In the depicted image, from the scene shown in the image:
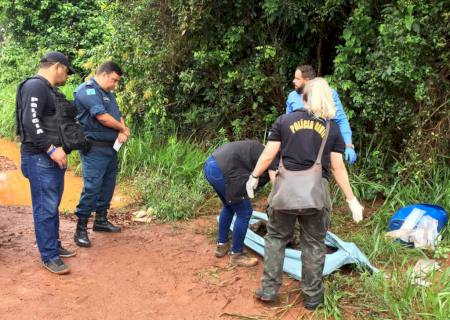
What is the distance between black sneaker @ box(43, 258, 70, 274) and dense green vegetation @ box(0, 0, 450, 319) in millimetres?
1690

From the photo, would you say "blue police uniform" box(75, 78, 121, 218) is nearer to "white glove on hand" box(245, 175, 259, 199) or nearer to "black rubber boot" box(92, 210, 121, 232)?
"black rubber boot" box(92, 210, 121, 232)

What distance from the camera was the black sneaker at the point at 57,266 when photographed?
4086mm

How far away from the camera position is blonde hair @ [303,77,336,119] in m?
3.31

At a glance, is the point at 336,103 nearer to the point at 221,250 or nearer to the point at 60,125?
the point at 221,250

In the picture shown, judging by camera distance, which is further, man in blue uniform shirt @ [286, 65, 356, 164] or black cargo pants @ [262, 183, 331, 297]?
man in blue uniform shirt @ [286, 65, 356, 164]

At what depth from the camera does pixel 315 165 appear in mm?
3346

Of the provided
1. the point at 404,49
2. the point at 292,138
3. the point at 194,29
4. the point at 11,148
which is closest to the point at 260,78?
the point at 194,29

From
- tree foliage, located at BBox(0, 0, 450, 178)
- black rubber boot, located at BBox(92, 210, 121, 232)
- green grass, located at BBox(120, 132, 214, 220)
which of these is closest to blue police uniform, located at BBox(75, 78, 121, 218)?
black rubber boot, located at BBox(92, 210, 121, 232)

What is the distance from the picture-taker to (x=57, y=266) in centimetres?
411

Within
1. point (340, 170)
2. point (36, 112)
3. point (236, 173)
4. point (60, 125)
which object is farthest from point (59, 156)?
point (340, 170)

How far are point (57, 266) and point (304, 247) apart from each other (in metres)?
2.14

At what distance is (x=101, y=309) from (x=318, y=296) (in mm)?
1652

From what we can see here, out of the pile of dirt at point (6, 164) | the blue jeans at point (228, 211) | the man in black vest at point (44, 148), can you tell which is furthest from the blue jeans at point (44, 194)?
the pile of dirt at point (6, 164)

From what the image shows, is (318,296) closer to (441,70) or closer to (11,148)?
(441,70)
